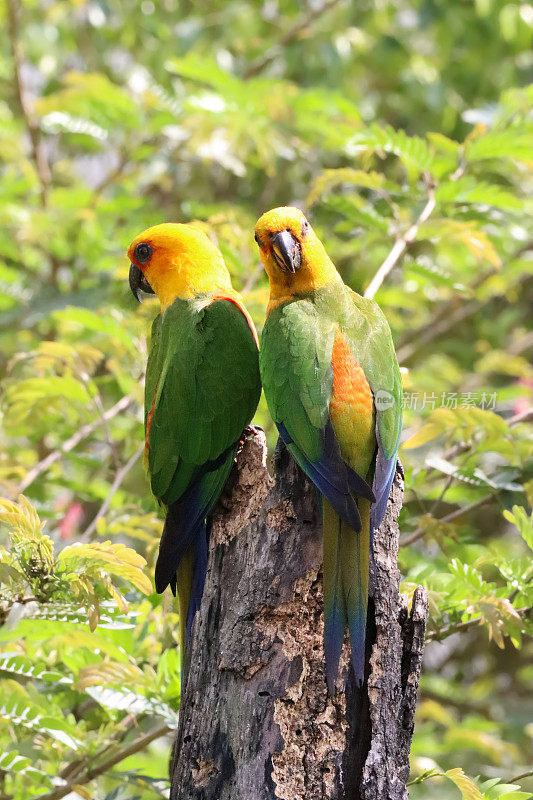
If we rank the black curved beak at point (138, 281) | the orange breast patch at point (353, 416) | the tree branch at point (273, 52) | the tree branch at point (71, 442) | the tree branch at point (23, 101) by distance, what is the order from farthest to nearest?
the tree branch at point (273, 52)
the tree branch at point (23, 101)
the tree branch at point (71, 442)
the black curved beak at point (138, 281)
the orange breast patch at point (353, 416)

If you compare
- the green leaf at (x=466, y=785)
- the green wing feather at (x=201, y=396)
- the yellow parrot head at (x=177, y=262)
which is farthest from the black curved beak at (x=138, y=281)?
the green leaf at (x=466, y=785)

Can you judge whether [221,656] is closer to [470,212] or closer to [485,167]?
[470,212]

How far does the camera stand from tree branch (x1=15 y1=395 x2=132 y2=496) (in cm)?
245

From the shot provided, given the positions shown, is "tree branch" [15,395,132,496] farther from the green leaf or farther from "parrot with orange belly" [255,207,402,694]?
the green leaf

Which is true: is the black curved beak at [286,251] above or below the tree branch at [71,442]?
below

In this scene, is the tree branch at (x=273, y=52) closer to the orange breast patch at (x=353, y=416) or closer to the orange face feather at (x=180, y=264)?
the orange face feather at (x=180, y=264)

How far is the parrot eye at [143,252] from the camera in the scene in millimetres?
2049

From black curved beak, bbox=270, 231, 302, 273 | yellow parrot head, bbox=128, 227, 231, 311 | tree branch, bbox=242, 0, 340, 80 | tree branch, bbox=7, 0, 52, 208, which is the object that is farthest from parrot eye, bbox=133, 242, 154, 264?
tree branch, bbox=242, 0, 340, 80

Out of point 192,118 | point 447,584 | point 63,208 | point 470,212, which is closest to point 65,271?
point 63,208

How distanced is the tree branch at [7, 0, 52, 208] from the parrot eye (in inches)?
A: 56.8

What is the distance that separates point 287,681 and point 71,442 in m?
1.47

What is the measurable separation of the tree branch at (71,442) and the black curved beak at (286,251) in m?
0.83

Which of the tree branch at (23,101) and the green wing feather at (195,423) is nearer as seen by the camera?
the green wing feather at (195,423)

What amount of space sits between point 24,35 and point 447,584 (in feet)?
9.46
